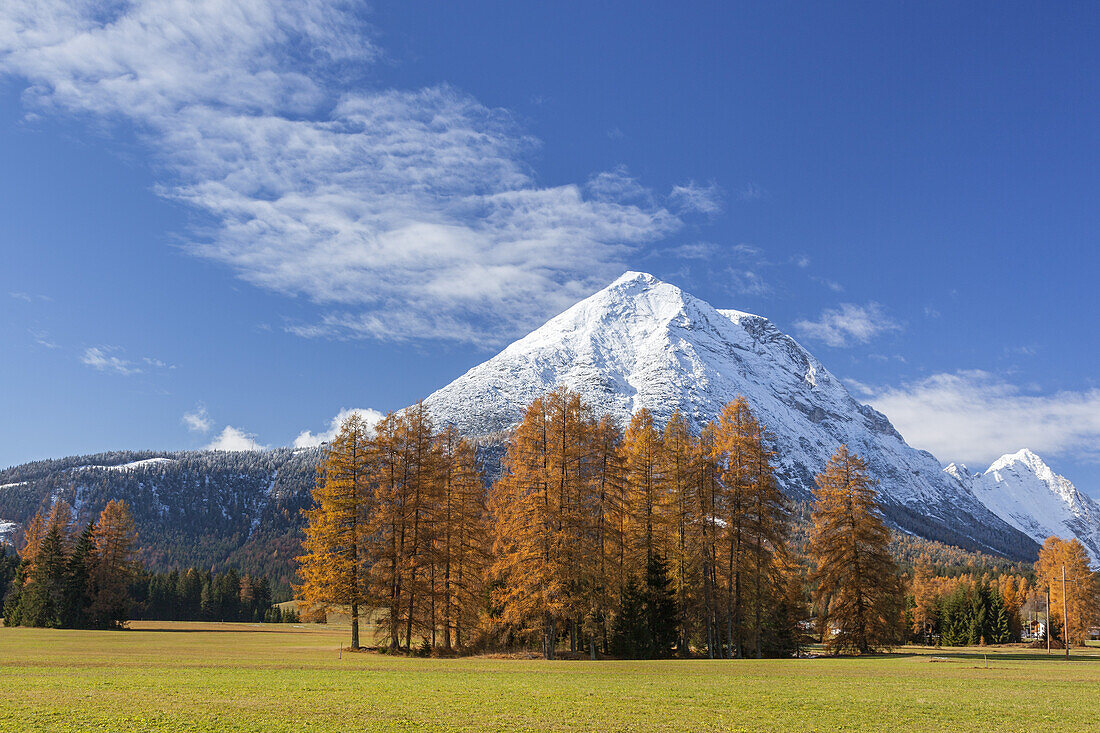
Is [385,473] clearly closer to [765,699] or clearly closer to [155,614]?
[765,699]

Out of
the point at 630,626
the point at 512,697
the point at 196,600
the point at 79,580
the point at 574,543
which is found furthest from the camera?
the point at 196,600

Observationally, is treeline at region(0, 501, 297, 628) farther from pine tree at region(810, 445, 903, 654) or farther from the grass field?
pine tree at region(810, 445, 903, 654)

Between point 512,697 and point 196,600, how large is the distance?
5083 inches

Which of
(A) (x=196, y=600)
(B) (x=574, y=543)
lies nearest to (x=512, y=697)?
(B) (x=574, y=543)

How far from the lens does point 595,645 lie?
50.1 metres

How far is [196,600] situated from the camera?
5212 inches

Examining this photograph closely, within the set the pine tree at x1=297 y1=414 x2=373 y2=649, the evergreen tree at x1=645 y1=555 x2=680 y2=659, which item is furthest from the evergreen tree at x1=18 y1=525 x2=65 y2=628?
the evergreen tree at x1=645 y1=555 x2=680 y2=659

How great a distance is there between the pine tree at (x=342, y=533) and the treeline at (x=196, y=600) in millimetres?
78422

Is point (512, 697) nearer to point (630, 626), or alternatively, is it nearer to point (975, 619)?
point (630, 626)

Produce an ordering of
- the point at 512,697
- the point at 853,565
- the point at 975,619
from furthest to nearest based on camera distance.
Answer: the point at 975,619, the point at 853,565, the point at 512,697

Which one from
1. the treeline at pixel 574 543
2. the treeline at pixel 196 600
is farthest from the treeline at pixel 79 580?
the treeline at pixel 574 543

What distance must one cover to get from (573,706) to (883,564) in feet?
146

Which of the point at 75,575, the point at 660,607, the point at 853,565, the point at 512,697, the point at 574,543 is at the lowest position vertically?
the point at 75,575

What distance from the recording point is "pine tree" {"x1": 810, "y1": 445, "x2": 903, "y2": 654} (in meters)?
57.2
